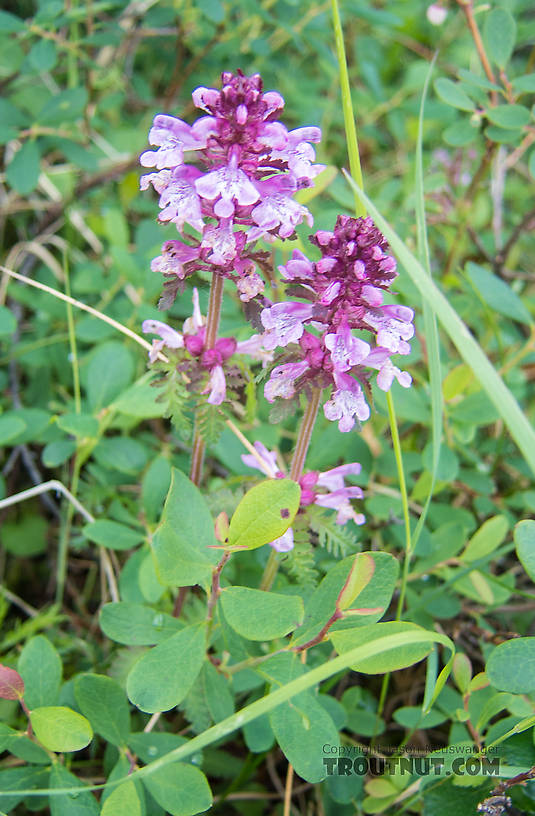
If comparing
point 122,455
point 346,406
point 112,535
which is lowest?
point 112,535

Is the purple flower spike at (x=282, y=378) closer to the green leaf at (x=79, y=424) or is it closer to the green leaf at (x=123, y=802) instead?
the green leaf at (x=79, y=424)

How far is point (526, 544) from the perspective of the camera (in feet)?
5.64

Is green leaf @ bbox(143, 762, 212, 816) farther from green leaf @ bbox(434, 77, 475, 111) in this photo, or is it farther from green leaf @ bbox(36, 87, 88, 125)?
green leaf @ bbox(36, 87, 88, 125)

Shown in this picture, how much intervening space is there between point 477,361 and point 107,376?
166cm

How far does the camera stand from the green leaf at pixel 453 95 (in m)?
2.75

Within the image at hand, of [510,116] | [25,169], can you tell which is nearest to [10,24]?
[25,169]

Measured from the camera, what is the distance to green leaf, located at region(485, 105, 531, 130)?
9.02 ft

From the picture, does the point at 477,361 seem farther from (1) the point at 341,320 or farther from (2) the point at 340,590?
(2) the point at 340,590

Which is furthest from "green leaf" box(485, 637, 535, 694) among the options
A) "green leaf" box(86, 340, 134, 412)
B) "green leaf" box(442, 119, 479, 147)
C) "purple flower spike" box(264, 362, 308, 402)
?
"green leaf" box(442, 119, 479, 147)

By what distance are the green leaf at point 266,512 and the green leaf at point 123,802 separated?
0.70 metres

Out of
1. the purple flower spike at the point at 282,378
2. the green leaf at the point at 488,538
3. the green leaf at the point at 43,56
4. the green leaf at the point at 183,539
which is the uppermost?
the green leaf at the point at 43,56

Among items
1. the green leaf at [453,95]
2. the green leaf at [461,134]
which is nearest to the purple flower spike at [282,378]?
the green leaf at [453,95]

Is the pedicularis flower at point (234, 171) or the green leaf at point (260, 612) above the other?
the pedicularis flower at point (234, 171)

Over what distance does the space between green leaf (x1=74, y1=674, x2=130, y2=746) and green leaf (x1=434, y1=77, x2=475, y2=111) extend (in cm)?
256
